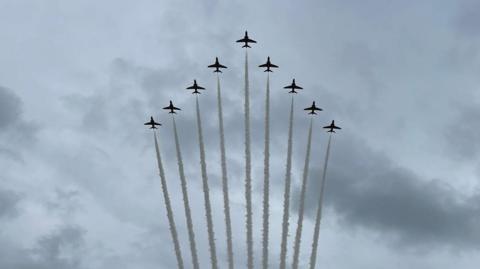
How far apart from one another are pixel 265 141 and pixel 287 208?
703 inches

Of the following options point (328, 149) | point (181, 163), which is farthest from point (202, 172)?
point (328, 149)

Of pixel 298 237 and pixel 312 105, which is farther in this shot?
pixel 312 105

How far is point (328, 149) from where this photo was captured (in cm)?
18738

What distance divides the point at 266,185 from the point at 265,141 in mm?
11068

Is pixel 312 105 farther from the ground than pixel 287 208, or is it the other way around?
pixel 312 105

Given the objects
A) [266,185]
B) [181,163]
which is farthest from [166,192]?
[266,185]

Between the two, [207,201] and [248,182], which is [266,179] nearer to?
[248,182]

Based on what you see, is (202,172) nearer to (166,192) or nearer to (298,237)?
(166,192)

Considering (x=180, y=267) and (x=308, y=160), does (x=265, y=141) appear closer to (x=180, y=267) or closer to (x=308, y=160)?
(x=308, y=160)

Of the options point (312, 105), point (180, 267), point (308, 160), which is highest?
point (312, 105)

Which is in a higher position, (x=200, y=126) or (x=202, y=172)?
(x=200, y=126)

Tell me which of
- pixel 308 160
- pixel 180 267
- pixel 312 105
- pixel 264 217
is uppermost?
pixel 312 105

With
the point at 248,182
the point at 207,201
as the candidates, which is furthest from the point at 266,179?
the point at 207,201

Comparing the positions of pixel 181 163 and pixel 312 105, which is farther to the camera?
pixel 312 105
